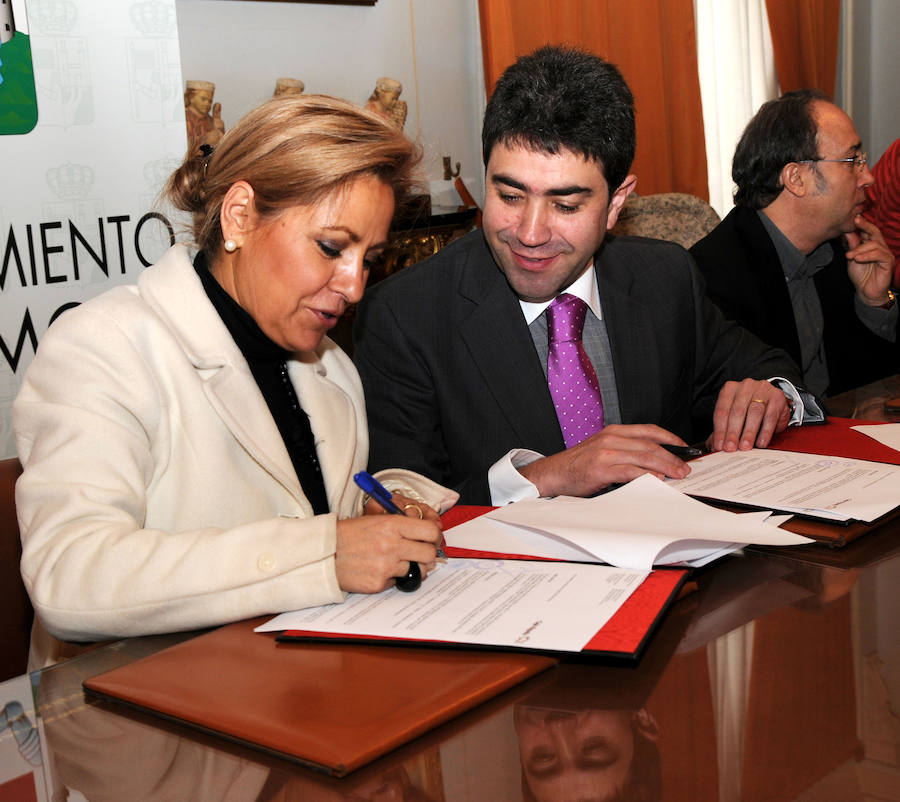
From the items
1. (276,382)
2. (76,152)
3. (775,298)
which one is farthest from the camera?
(775,298)

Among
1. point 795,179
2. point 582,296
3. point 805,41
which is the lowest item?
point 582,296

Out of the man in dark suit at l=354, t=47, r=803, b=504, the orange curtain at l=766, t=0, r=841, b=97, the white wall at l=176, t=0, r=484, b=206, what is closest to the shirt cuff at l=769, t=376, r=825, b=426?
the man in dark suit at l=354, t=47, r=803, b=504

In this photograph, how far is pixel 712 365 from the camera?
2.17m

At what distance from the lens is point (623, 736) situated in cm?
84

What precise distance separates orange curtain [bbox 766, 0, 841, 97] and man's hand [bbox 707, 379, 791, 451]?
17.5ft

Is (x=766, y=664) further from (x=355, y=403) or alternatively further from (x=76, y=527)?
(x=355, y=403)

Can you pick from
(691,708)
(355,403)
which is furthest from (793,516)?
(355,403)

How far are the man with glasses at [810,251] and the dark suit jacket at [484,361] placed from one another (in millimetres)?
621

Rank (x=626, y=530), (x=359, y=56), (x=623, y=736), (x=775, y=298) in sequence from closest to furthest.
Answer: (x=623, y=736) < (x=626, y=530) < (x=775, y=298) < (x=359, y=56)

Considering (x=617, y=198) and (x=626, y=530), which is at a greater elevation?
(x=617, y=198)

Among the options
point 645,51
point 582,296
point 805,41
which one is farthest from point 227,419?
point 805,41

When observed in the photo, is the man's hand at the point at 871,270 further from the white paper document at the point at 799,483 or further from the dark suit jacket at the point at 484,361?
the white paper document at the point at 799,483

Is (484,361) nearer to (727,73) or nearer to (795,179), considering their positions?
(795,179)

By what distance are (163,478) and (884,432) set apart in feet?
3.89
